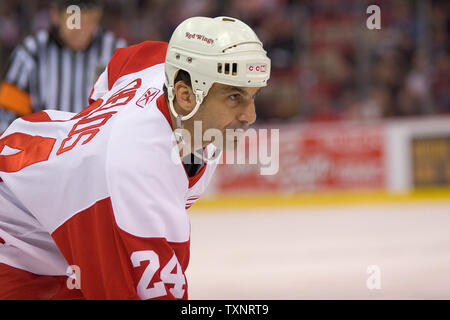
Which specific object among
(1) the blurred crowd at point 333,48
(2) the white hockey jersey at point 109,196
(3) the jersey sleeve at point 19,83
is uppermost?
(1) the blurred crowd at point 333,48

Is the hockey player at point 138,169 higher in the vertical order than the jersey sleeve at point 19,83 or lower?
lower

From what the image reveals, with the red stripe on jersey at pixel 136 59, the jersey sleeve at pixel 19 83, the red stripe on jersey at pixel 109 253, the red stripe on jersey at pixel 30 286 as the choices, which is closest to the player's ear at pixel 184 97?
the red stripe on jersey at pixel 109 253

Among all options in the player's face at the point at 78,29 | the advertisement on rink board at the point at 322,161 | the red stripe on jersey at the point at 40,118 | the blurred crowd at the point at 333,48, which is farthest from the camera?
the advertisement on rink board at the point at 322,161

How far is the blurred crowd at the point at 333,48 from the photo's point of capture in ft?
28.5

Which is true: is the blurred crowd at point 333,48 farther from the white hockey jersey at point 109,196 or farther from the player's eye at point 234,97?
the player's eye at point 234,97

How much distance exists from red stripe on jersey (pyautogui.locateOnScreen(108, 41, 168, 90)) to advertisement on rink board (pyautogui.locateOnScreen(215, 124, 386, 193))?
6.06 metres

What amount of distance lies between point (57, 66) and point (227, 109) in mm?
2812

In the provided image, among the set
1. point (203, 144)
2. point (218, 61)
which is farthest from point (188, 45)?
point (203, 144)

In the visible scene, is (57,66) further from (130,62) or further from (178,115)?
(178,115)

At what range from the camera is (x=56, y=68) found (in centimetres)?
489

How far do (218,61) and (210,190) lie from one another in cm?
741

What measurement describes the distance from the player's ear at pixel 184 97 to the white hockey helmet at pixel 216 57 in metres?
0.02
